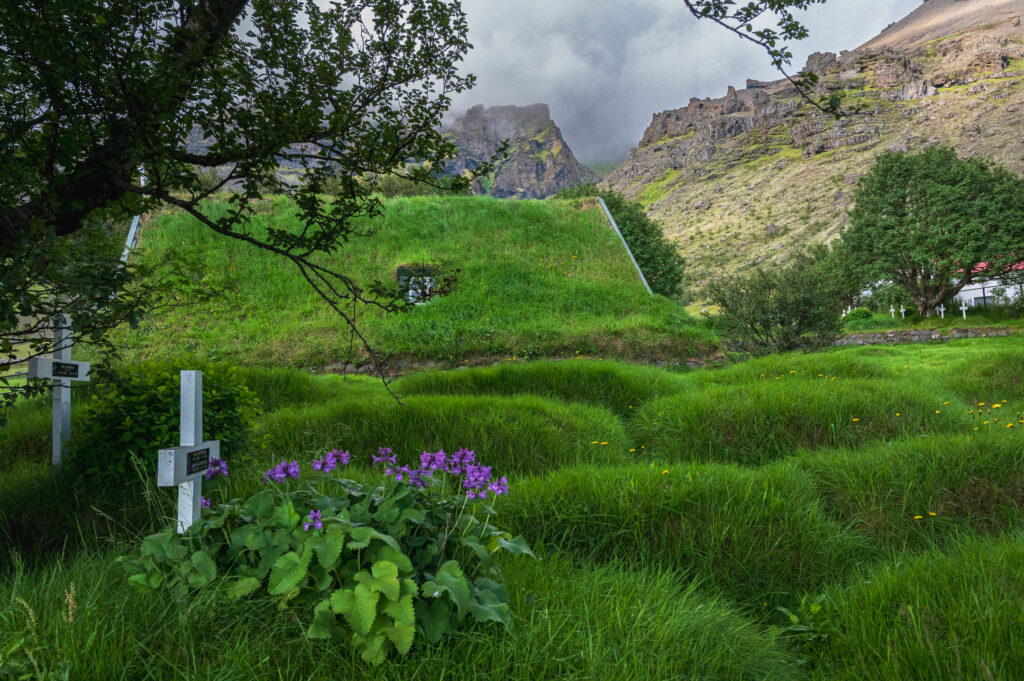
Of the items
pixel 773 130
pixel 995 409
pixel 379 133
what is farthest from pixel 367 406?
pixel 773 130

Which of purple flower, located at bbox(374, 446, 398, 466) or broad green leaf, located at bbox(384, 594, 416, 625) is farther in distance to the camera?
purple flower, located at bbox(374, 446, 398, 466)

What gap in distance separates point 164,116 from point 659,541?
11.9ft

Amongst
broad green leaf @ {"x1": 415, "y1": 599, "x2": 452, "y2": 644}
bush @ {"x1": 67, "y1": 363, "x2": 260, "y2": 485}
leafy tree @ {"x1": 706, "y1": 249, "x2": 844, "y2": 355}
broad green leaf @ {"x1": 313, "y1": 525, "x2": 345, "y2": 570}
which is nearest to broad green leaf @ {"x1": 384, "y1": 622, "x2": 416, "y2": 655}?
broad green leaf @ {"x1": 415, "y1": 599, "x2": 452, "y2": 644}

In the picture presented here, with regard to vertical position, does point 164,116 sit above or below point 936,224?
below

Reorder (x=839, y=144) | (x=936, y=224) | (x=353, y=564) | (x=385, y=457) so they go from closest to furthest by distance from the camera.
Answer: (x=353, y=564), (x=385, y=457), (x=936, y=224), (x=839, y=144)

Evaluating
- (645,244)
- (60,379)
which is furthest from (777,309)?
(645,244)

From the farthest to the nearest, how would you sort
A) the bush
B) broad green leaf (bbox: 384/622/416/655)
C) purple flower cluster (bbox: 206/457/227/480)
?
the bush
purple flower cluster (bbox: 206/457/227/480)
broad green leaf (bbox: 384/622/416/655)

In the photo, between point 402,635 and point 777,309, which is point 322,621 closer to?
point 402,635

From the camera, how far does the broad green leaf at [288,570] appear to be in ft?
5.44

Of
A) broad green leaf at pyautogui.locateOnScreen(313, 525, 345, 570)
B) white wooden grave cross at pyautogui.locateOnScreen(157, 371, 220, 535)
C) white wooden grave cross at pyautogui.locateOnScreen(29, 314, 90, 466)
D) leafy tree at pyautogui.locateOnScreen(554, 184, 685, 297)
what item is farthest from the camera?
leafy tree at pyautogui.locateOnScreen(554, 184, 685, 297)

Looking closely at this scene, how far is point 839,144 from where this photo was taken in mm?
144250

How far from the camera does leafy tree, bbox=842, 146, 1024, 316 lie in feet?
84.1

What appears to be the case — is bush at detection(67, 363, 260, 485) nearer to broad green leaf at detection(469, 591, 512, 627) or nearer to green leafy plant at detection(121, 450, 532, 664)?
green leafy plant at detection(121, 450, 532, 664)

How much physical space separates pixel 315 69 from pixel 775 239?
4900 inches
